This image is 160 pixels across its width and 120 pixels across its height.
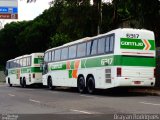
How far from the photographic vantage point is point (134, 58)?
2234 centimetres

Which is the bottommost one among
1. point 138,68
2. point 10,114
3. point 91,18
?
point 10,114

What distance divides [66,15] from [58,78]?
17.4ft

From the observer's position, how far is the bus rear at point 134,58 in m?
22.0

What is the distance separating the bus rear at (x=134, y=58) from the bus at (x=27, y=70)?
1755 cm

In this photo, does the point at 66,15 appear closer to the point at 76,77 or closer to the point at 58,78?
the point at 58,78

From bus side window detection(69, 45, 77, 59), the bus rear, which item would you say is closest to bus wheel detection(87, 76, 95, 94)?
the bus rear

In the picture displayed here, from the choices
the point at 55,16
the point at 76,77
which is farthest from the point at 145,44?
the point at 55,16

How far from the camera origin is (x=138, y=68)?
2231 cm

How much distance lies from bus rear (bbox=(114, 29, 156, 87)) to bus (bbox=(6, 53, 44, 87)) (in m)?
17.6

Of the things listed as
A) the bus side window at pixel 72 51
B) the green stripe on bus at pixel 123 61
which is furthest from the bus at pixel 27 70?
the green stripe on bus at pixel 123 61

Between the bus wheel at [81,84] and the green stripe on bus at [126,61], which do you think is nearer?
the green stripe on bus at [126,61]

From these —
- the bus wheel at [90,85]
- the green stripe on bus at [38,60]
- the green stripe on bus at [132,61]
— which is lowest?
the bus wheel at [90,85]

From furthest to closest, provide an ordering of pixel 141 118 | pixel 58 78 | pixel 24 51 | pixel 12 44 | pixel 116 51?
pixel 12 44 → pixel 24 51 → pixel 58 78 → pixel 116 51 → pixel 141 118

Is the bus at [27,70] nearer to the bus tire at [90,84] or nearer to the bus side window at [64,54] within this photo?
the bus side window at [64,54]
